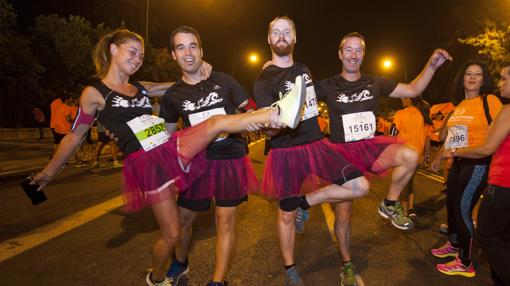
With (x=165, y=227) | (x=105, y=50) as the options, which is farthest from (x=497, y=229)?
(x=105, y=50)

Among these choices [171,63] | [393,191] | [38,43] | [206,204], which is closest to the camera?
[206,204]

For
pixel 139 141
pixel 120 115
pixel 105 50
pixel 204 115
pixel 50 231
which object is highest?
pixel 105 50

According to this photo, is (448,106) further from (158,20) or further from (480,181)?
(158,20)

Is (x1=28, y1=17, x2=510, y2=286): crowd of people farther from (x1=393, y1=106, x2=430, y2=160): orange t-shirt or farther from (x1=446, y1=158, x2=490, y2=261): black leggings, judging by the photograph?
(x1=393, y1=106, x2=430, y2=160): orange t-shirt

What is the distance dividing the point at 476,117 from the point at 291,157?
7.18ft

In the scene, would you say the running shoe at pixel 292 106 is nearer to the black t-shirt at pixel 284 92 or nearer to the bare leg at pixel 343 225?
the black t-shirt at pixel 284 92

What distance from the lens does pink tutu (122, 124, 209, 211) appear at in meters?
3.22

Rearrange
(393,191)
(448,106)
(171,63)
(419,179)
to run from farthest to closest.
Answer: (171,63) < (419,179) < (448,106) < (393,191)

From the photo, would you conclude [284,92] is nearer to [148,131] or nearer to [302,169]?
[302,169]

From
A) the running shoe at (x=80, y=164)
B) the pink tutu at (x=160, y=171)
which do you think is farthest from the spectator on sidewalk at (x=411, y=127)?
the running shoe at (x=80, y=164)

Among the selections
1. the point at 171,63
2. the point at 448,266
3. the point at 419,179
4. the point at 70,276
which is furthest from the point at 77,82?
the point at 448,266

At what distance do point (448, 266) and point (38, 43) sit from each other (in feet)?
85.0

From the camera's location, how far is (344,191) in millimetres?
3543

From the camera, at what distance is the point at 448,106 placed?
8.04 metres
